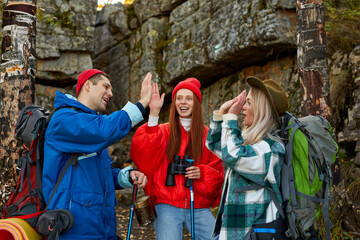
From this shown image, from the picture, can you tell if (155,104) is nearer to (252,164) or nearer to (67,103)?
(67,103)

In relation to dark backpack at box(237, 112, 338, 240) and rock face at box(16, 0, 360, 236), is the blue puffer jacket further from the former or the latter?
rock face at box(16, 0, 360, 236)

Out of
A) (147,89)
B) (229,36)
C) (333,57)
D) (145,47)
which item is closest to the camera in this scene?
(147,89)

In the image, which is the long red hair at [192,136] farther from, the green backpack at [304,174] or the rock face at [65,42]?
the rock face at [65,42]

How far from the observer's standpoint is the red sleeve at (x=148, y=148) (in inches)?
146

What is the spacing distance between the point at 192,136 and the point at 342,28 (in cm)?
520

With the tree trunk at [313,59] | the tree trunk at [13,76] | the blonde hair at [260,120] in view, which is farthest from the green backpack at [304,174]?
the tree trunk at [13,76]

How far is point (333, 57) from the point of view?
7.54 metres

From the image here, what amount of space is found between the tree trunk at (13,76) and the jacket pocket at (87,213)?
60.4 inches

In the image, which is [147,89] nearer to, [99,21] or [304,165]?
Answer: [304,165]

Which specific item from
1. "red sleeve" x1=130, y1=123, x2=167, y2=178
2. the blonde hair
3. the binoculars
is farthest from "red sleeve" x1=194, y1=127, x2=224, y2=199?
the blonde hair

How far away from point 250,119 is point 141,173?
131 cm

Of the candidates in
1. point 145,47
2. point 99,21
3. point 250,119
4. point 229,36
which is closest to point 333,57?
point 229,36

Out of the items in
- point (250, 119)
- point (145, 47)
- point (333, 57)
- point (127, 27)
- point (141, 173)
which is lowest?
point (141, 173)

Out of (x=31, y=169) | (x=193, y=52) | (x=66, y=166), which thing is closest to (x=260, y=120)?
(x=66, y=166)
